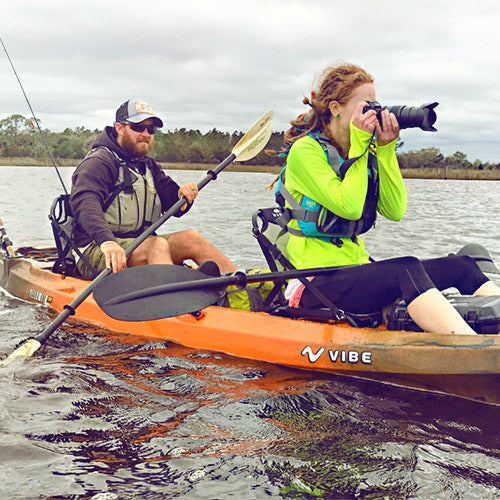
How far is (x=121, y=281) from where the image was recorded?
12.5ft

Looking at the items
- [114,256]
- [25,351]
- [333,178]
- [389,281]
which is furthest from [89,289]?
[389,281]

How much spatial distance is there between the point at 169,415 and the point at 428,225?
11.3 metres

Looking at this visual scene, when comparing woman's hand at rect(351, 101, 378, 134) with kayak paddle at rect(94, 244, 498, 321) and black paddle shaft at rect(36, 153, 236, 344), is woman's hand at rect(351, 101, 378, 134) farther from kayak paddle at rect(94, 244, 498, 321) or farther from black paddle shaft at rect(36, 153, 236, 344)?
black paddle shaft at rect(36, 153, 236, 344)

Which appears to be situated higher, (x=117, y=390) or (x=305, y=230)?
(x=305, y=230)

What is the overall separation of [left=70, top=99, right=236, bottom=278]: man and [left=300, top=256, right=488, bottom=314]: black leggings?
4.34 feet

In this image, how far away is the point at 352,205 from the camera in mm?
3199

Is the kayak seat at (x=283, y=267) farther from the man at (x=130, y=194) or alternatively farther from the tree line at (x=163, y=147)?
the tree line at (x=163, y=147)

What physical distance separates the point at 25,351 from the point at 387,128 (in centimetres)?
242

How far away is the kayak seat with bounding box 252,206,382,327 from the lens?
11.6ft

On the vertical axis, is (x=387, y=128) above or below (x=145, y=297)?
above

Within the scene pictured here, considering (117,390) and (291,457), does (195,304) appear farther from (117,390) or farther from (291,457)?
(291,457)

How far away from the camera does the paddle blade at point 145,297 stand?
3.70m

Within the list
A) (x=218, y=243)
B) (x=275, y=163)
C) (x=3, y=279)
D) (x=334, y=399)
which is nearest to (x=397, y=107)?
(x=334, y=399)

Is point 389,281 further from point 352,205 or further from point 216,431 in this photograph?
point 216,431
